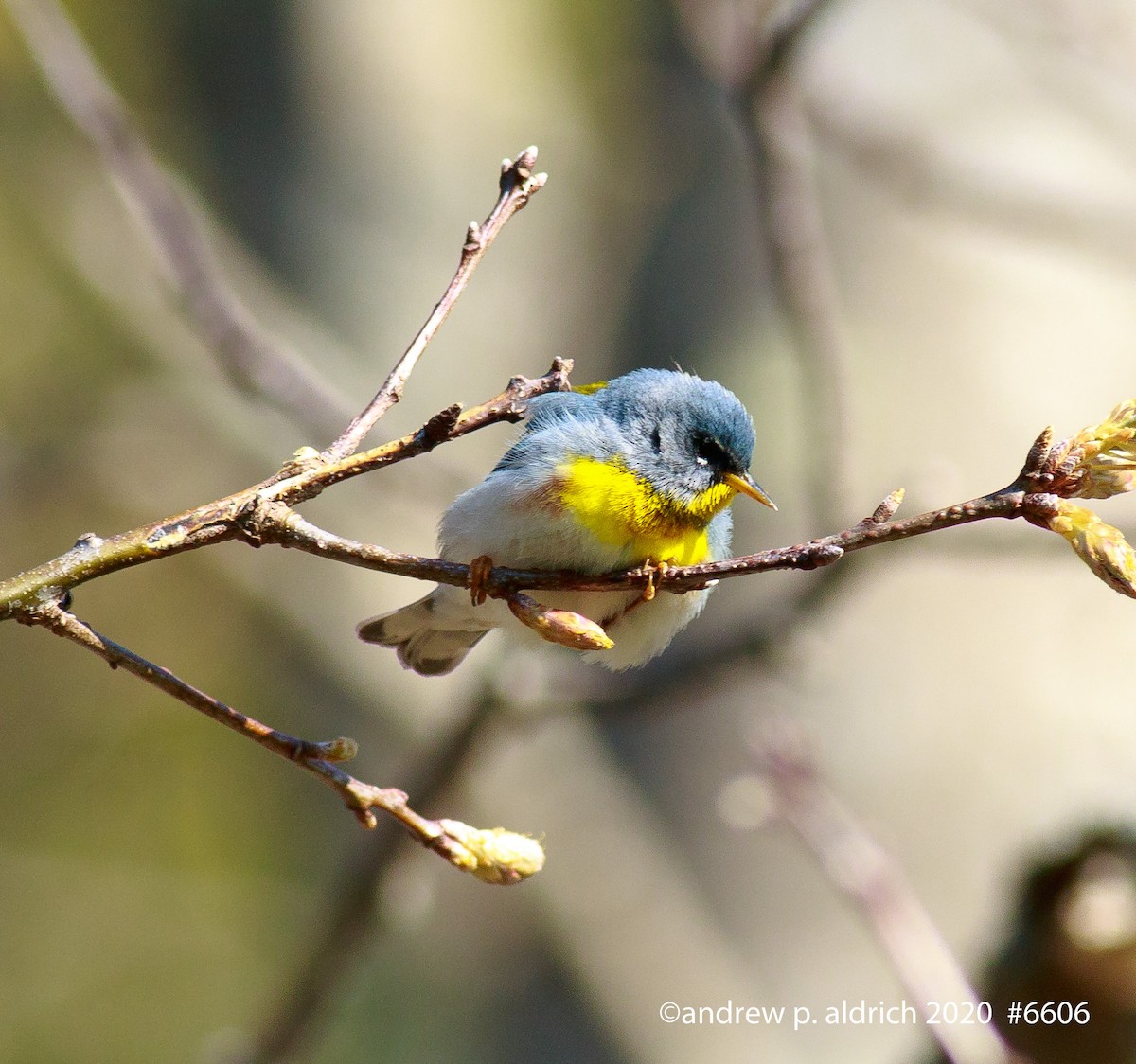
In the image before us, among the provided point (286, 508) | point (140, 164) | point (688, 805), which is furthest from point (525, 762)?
point (286, 508)

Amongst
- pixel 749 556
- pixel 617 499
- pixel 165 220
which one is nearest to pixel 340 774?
pixel 749 556

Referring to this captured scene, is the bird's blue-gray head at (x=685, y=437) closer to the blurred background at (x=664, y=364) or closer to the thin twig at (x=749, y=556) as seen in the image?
the blurred background at (x=664, y=364)

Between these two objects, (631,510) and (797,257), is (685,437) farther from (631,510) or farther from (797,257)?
(797,257)

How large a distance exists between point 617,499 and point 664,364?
256cm

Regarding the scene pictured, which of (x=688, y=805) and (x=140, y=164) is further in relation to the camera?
(x=688, y=805)


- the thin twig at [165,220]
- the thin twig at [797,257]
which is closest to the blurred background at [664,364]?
the thin twig at [797,257]

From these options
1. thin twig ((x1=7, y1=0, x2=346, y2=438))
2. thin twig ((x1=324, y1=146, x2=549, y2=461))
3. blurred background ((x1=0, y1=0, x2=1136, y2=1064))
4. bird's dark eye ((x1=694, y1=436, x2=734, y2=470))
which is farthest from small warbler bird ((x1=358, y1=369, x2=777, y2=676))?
thin twig ((x1=7, y1=0, x2=346, y2=438))

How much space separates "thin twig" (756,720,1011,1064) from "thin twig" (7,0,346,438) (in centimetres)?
161

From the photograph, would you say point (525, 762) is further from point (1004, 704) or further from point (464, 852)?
point (464, 852)

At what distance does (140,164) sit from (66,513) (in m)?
3.44

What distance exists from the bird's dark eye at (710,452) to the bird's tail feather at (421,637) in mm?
663

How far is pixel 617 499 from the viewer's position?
205cm

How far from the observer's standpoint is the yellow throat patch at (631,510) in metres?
2.03

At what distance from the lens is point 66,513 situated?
605cm
